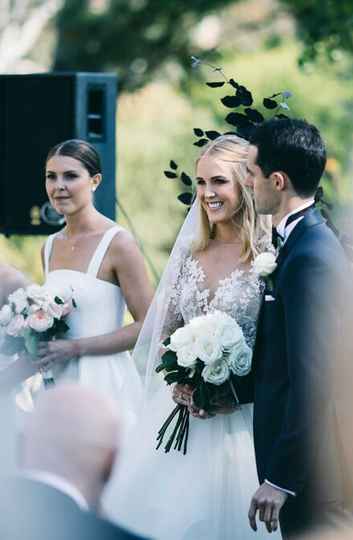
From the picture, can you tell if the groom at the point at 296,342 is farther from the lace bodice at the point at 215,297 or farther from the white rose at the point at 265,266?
the lace bodice at the point at 215,297

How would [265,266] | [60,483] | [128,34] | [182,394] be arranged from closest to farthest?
[60,483] < [265,266] < [182,394] < [128,34]

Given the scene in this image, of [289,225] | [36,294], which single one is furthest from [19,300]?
[289,225]

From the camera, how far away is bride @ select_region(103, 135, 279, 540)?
16.7 feet

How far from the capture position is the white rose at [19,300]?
586cm

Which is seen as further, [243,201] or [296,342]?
[243,201]

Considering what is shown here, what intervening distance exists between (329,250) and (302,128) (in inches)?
16.9

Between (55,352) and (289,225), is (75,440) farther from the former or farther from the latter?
(55,352)

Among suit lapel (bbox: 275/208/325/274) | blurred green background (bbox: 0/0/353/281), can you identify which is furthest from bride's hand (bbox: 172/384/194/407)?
blurred green background (bbox: 0/0/353/281)

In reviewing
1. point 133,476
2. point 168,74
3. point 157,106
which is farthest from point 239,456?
point 168,74

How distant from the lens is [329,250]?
13.3ft

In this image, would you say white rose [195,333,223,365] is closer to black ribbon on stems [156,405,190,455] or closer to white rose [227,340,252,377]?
white rose [227,340,252,377]

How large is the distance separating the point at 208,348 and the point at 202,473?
601mm

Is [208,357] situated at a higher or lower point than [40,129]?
lower

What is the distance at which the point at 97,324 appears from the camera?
600 centimetres
